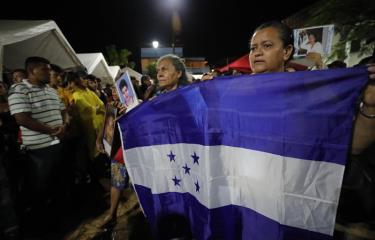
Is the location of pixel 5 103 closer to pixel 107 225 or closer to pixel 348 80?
pixel 107 225

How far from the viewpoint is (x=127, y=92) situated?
2.95m

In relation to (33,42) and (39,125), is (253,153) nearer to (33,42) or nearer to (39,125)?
(39,125)

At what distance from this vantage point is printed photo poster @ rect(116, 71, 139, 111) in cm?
287

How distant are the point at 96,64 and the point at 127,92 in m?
12.2

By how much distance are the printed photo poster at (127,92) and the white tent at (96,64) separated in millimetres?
10647

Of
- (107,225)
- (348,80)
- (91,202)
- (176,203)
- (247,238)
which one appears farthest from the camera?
(91,202)

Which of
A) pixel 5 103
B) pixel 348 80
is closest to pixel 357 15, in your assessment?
pixel 348 80

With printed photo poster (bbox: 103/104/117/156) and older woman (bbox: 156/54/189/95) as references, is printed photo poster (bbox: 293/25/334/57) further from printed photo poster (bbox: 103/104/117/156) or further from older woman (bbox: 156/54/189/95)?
printed photo poster (bbox: 103/104/117/156)

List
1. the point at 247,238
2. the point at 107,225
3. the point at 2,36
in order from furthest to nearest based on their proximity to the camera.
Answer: the point at 2,36
the point at 107,225
the point at 247,238

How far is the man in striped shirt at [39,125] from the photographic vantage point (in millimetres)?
3574

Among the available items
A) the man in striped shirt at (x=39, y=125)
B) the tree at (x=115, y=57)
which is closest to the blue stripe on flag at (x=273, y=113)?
the man in striped shirt at (x=39, y=125)

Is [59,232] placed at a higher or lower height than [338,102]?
lower

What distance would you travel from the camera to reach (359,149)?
1.46 metres

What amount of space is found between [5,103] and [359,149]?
4405 mm
